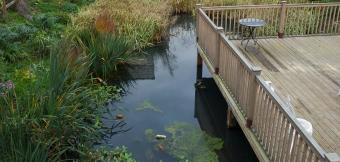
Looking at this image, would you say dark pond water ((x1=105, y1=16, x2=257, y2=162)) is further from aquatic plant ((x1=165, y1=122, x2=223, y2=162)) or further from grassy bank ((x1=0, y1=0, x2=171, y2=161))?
grassy bank ((x1=0, y1=0, x2=171, y2=161))

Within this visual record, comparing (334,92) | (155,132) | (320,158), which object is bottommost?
(155,132)

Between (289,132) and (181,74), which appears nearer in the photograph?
(289,132)

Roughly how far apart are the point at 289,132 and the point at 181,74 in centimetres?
483

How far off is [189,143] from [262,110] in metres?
1.56

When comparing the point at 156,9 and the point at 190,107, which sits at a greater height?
the point at 156,9

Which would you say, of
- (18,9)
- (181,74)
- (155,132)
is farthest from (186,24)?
(155,132)

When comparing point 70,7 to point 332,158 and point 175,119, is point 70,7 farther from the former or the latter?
point 332,158

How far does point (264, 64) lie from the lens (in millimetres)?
7141

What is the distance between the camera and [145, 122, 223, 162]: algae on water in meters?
5.62

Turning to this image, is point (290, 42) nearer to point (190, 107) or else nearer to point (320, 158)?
point (190, 107)

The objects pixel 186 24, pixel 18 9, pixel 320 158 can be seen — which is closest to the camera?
pixel 320 158

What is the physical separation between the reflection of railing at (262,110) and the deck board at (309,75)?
64 cm

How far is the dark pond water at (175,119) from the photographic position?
5.81 m

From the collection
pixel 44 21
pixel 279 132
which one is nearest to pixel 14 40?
pixel 44 21
